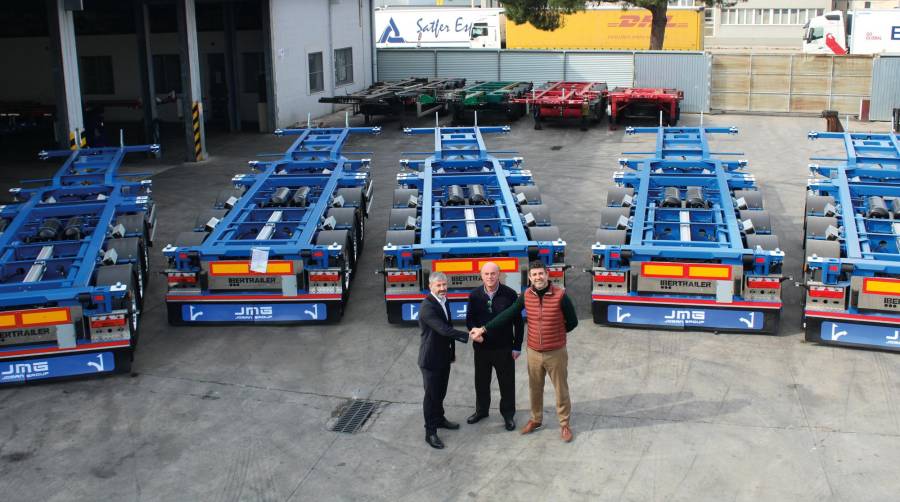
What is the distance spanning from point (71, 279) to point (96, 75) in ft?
66.2

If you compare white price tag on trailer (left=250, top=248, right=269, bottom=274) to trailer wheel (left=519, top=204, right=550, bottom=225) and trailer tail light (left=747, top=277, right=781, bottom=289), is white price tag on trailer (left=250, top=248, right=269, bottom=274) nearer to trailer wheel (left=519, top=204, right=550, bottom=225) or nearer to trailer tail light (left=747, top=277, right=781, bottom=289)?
trailer wheel (left=519, top=204, right=550, bottom=225)

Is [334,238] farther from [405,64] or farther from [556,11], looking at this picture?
[556,11]

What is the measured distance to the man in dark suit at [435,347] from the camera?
7273 mm

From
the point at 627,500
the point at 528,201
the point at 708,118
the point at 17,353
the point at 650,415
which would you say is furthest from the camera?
the point at 708,118

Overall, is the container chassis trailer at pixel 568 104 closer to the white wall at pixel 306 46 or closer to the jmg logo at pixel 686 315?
the white wall at pixel 306 46

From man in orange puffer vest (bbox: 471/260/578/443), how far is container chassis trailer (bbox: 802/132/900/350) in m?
3.35

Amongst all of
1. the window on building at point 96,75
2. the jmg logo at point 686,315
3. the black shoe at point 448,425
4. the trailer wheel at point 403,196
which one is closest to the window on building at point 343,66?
the window on building at point 96,75

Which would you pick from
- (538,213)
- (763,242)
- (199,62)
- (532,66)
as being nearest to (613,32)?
(532,66)

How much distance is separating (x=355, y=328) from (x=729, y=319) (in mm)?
3861

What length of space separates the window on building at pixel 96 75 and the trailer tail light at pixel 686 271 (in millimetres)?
21801

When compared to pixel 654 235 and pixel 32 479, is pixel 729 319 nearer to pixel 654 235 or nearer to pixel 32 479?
pixel 654 235

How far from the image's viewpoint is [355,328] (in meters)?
10.4

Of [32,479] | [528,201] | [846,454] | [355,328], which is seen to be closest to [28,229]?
[355,328]

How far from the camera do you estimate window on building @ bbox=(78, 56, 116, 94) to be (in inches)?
1085
